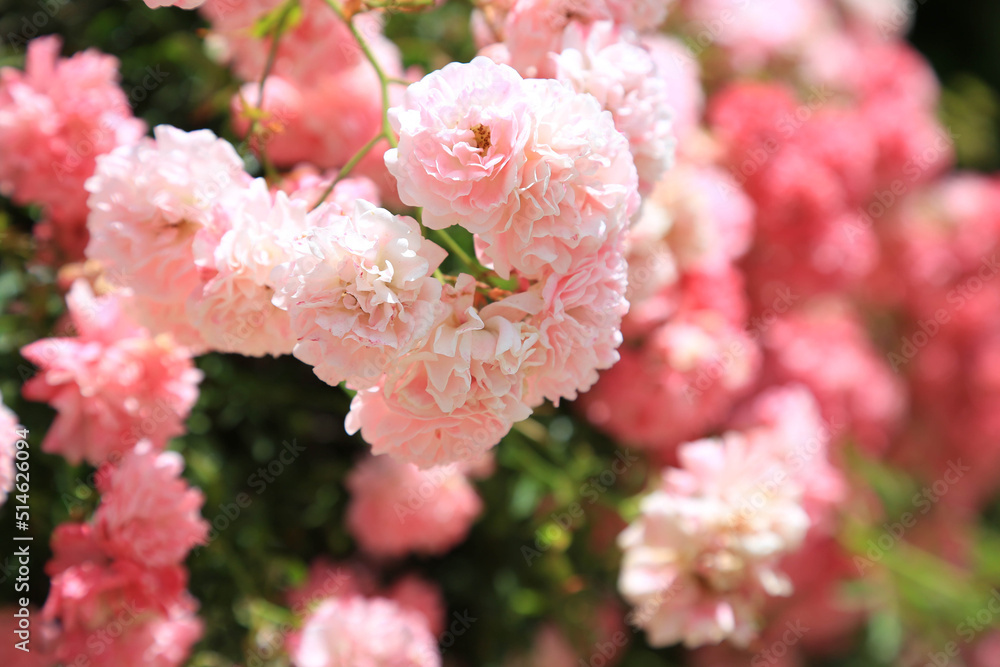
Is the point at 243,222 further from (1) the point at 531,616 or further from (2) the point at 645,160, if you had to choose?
(1) the point at 531,616

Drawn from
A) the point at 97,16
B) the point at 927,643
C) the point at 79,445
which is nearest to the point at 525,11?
the point at 79,445

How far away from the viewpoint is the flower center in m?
0.56

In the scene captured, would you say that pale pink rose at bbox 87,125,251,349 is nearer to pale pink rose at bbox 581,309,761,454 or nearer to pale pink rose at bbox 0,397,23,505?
pale pink rose at bbox 0,397,23,505

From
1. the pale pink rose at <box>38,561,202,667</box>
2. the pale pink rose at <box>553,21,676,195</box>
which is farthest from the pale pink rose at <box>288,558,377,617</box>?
the pale pink rose at <box>553,21,676,195</box>

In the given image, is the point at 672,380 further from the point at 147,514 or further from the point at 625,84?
the point at 147,514

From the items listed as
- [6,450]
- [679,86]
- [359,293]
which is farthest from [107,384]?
[679,86]

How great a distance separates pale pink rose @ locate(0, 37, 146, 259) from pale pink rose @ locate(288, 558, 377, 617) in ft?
1.80

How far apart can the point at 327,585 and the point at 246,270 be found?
0.57m

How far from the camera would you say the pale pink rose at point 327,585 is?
100 centimetres

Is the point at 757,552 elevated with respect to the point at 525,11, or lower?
lower

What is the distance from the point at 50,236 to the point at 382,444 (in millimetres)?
552

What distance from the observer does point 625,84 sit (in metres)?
0.69

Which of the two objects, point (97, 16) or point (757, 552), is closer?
point (757, 552)

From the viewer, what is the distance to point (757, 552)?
0.89 m
